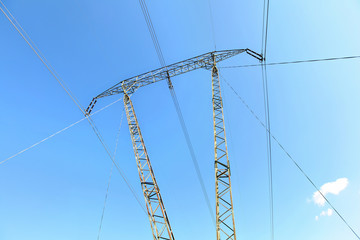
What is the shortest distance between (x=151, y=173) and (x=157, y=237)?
4369mm

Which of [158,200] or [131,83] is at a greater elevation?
[131,83]

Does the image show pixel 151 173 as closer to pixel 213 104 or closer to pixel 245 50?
pixel 213 104

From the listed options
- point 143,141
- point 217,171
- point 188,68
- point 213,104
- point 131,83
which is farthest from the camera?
point 188,68

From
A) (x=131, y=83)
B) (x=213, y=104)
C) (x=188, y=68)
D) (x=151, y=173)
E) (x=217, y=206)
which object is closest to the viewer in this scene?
(x=217, y=206)

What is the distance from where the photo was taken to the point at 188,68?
69.9 ft

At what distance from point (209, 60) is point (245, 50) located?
4812 mm

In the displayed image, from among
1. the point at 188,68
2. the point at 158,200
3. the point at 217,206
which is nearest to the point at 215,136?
the point at 217,206

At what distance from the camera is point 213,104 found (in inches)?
695

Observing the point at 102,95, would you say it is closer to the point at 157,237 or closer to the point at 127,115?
the point at 127,115

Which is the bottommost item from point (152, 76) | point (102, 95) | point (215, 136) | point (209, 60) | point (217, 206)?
point (217, 206)

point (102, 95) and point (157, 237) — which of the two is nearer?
point (157, 237)

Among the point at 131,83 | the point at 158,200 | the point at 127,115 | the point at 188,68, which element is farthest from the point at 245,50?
the point at 158,200

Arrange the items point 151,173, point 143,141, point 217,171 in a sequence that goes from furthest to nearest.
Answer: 1. point 143,141
2. point 151,173
3. point 217,171

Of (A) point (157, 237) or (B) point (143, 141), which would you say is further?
(B) point (143, 141)
